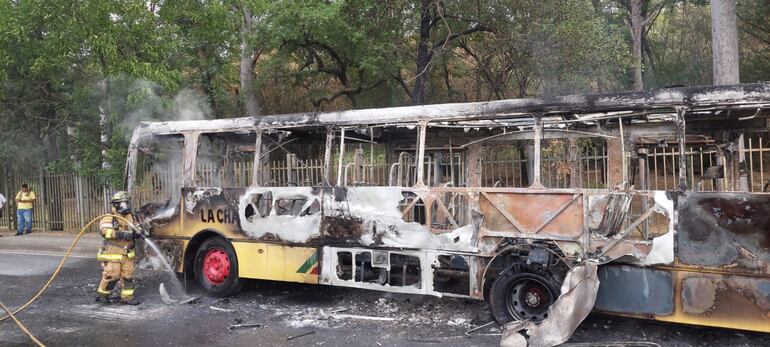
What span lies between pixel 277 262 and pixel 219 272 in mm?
983

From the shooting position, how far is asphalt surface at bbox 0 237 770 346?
560cm

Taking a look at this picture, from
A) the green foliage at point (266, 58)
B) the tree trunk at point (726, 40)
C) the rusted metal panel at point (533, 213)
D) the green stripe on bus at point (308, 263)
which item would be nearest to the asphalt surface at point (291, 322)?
the green stripe on bus at point (308, 263)

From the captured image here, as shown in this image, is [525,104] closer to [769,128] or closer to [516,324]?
[516,324]

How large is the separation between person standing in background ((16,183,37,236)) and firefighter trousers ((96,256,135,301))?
1034cm

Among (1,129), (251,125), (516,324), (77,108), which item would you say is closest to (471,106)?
(516,324)

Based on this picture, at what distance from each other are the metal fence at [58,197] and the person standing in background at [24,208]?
669 millimetres

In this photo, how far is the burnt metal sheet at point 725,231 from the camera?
15.7 ft

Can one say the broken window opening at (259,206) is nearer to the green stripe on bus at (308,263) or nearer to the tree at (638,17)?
the green stripe on bus at (308,263)

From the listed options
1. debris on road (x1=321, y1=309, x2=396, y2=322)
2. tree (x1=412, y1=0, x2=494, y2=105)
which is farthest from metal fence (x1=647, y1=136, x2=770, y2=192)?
tree (x1=412, y1=0, x2=494, y2=105)

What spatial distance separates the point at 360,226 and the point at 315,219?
64cm

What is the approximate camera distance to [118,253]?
7227mm

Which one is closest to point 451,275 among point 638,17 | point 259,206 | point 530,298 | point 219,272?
point 530,298

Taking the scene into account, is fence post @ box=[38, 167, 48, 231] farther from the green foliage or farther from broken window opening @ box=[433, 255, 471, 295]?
broken window opening @ box=[433, 255, 471, 295]

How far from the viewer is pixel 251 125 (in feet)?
24.1
